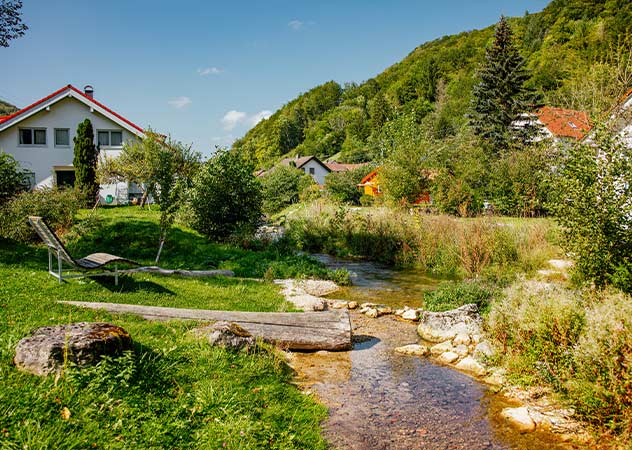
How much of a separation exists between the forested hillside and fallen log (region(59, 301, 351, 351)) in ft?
42.5

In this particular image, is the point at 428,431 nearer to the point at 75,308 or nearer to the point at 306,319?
the point at 306,319

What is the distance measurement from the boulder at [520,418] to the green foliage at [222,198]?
503 inches

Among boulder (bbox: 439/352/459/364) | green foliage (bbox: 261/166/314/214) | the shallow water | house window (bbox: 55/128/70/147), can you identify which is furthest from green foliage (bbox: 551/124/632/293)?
green foliage (bbox: 261/166/314/214)

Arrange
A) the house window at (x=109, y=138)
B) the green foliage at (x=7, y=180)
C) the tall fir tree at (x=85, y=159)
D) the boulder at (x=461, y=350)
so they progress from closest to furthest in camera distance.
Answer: the boulder at (x=461, y=350), the green foliage at (x=7, y=180), the tall fir tree at (x=85, y=159), the house window at (x=109, y=138)

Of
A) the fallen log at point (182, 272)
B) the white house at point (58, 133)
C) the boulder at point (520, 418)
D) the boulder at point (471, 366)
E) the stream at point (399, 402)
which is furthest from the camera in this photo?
the white house at point (58, 133)

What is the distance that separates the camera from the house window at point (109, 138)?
29688 millimetres

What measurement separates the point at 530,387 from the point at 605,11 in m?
86.8

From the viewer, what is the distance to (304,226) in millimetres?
21000

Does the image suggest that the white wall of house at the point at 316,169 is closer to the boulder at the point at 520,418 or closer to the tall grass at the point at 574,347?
the tall grass at the point at 574,347

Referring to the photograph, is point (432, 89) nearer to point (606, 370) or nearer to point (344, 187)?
point (344, 187)

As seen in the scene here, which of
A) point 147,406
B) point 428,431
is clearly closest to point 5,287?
point 147,406

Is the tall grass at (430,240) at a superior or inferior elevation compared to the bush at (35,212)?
inferior

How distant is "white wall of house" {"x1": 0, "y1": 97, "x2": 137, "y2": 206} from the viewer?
2834 centimetres

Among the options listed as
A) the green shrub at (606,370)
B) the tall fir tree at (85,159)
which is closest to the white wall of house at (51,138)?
the tall fir tree at (85,159)
